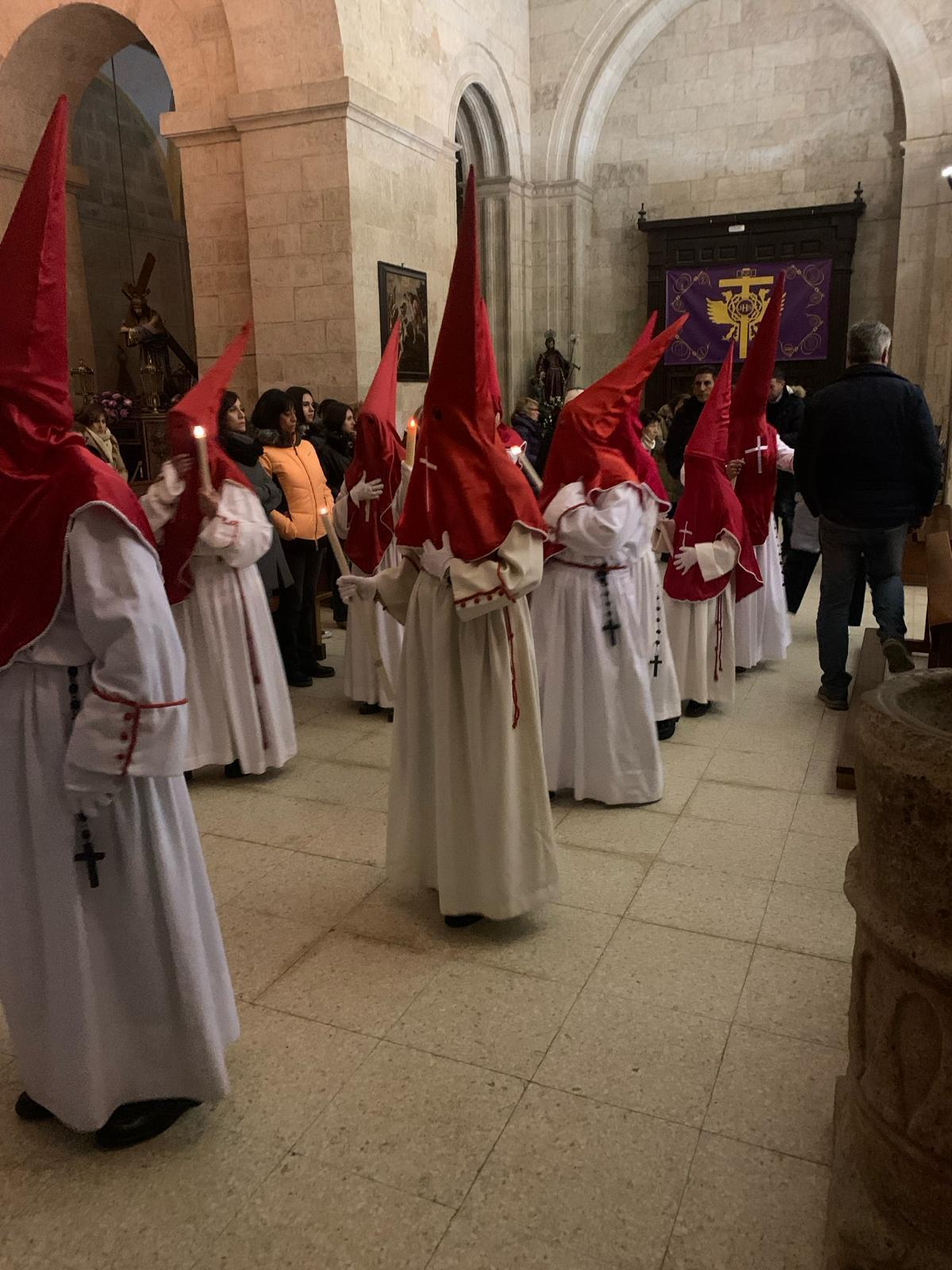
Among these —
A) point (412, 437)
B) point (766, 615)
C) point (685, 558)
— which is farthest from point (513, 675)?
point (766, 615)

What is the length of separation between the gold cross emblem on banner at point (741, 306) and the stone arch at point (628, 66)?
8.16 ft

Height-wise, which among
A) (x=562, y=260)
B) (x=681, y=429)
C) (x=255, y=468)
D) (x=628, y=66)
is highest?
(x=628, y=66)

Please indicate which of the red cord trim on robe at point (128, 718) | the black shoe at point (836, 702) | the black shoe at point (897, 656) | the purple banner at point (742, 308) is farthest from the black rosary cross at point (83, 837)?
the purple banner at point (742, 308)

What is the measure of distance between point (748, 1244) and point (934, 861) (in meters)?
1.07

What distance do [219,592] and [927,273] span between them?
10.6 metres

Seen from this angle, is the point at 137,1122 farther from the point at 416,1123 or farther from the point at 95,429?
the point at 95,429

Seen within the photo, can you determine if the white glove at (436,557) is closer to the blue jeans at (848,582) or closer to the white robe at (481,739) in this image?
the white robe at (481,739)

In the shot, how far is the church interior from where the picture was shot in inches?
81.4

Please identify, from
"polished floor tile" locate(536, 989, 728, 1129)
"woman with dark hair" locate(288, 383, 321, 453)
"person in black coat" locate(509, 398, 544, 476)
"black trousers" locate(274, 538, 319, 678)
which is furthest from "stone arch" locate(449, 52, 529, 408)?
"polished floor tile" locate(536, 989, 728, 1129)

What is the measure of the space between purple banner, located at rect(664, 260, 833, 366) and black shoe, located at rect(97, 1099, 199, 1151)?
1204 centimetres

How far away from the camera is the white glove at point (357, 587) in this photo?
3377 mm

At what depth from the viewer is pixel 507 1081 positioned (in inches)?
103

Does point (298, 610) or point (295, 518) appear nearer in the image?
point (295, 518)

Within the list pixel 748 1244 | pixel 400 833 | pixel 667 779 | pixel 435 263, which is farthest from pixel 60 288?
pixel 435 263
